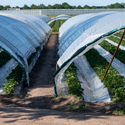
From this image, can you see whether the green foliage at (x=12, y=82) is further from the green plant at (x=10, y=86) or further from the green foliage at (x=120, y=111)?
the green foliage at (x=120, y=111)

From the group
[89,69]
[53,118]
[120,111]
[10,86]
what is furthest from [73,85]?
[89,69]

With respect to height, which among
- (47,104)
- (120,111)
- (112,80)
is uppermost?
Answer: (112,80)

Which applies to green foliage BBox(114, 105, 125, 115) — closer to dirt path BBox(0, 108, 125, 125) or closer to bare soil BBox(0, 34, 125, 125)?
bare soil BBox(0, 34, 125, 125)

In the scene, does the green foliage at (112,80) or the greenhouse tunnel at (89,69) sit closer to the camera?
the greenhouse tunnel at (89,69)

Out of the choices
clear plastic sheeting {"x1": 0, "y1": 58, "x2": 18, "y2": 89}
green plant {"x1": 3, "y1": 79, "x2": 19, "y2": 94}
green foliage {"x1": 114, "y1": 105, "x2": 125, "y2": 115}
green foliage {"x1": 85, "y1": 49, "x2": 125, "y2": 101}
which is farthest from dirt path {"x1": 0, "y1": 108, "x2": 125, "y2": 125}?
clear plastic sheeting {"x1": 0, "y1": 58, "x2": 18, "y2": 89}

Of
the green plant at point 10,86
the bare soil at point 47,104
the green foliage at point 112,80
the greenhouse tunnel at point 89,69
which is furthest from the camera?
the green plant at point 10,86

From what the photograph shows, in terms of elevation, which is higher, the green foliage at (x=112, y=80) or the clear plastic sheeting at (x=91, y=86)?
the green foliage at (x=112, y=80)

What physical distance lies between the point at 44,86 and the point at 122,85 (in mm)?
3308

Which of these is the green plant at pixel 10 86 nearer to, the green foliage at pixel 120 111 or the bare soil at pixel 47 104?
the bare soil at pixel 47 104

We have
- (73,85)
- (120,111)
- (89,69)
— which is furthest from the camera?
(89,69)

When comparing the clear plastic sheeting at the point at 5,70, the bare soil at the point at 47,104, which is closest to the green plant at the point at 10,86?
the bare soil at the point at 47,104

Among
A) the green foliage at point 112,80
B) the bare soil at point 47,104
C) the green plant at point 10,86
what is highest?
the green foliage at point 112,80

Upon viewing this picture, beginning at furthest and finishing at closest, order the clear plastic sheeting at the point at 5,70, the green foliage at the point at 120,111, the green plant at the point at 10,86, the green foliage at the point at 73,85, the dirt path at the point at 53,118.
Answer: the clear plastic sheeting at the point at 5,70, the green plant at the point at 10,86, the green foliage at the point at 73,85, the green foliage at the point at 120,111, the dirt path at the point at 53,118

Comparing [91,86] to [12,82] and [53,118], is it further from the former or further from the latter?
[53,118]
